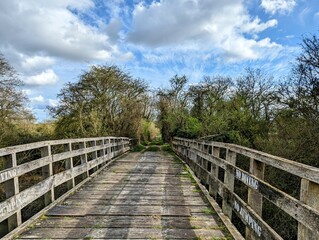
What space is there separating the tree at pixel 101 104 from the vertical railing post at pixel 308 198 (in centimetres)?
1707

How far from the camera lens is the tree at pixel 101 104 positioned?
754 inches

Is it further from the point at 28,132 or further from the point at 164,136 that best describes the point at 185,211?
the point at 164,136

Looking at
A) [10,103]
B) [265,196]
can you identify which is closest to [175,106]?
[10,103]

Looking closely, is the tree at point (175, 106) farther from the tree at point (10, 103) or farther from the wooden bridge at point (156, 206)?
the wooden bridge at point (156, 206)

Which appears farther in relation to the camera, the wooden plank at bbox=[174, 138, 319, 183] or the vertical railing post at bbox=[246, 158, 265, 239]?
the vertical railing post at bbox=[246, 158, 265, 239]

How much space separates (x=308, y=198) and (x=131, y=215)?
9.16 ft

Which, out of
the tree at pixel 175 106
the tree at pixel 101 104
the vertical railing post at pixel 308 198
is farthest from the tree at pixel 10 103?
the vertical railing post at pixel 308 198

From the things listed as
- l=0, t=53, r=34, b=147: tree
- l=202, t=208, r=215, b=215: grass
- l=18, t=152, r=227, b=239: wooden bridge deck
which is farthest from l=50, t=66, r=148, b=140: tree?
l=202, t=208, r=215, b=215: grass

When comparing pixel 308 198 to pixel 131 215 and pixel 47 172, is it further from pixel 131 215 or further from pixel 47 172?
pixel 47 172

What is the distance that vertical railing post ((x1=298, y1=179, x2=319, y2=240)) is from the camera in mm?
2137

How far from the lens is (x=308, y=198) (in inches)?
87.0

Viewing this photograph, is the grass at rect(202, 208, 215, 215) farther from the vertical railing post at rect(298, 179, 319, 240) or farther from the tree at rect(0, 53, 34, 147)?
the tree at rect(0, 53, 34, 147)

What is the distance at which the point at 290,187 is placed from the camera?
8344mm

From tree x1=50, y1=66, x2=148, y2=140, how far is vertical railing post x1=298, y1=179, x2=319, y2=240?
17.1 metres
